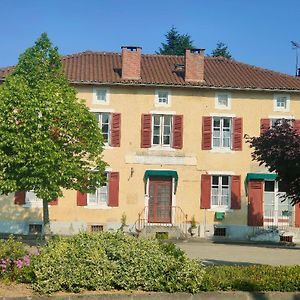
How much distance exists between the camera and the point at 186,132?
1112 inches

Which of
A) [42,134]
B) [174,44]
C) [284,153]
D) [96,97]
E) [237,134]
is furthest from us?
[174,44]

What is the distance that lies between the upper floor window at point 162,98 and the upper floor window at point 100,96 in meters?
2.33

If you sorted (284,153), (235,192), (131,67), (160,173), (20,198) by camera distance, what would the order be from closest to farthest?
(284,153)
(20,198)
(160,173)
(235,192)
(131,67)

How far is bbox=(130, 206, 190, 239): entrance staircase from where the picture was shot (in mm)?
27109

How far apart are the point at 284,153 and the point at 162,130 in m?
14.9

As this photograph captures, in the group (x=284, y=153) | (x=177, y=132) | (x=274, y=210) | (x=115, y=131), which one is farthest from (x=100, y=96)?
(x=284, y=153)

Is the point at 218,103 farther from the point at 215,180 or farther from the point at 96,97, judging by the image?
the point at 96,97

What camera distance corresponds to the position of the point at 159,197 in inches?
1108

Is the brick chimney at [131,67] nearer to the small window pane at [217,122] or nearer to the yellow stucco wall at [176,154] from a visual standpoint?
the yellow stucco wall at [176,154]

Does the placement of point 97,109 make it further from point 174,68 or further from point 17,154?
point 17,154

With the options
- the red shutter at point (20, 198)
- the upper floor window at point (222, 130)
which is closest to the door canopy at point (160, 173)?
the upper floor window at point (222, 130)

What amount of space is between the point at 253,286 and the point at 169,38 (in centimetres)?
4561

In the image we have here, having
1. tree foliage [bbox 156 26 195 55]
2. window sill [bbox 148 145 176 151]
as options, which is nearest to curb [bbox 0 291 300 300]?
window sill [bbox 148 145 176 151]

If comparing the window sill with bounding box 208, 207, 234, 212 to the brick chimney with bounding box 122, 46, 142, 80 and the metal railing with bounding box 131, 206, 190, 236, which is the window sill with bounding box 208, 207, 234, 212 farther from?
the brick chimney with bounding box 122, 46, 142, 80
